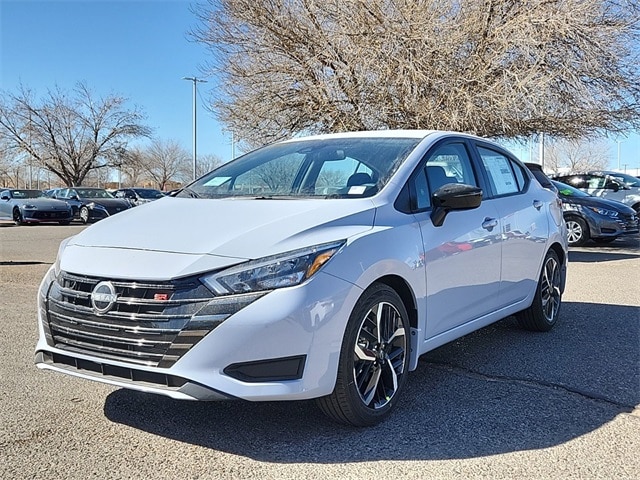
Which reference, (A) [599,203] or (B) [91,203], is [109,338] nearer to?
(A) [599,203]

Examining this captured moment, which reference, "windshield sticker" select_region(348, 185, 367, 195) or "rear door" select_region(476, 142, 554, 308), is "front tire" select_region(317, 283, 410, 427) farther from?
"rear door" select_region(476, 142, 554, 308)

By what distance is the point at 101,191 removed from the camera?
1090 inches

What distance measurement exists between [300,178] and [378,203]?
0.75 metres

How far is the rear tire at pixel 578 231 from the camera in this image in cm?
1323

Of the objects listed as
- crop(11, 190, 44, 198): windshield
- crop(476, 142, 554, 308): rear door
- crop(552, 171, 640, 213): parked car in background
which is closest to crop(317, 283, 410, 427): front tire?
crop(476, 142, 554, 308): rear door

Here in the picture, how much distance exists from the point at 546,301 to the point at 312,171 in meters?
2.69

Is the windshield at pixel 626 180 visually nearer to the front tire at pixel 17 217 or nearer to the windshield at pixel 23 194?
the front tire at pixel 17 217

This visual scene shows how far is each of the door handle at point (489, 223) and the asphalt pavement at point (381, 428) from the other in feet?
3.34

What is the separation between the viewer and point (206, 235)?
3184 mm

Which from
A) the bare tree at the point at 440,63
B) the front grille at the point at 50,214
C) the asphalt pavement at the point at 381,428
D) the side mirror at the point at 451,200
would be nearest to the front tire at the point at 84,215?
the front grille at the point at 50,214

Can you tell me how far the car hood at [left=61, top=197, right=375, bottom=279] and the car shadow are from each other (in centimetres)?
95

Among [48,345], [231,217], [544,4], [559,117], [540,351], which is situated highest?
[544,4]

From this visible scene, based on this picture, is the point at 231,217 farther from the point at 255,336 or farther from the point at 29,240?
the point at 29,240

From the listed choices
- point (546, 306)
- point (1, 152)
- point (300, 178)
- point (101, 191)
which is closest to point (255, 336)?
point (300, 178)
